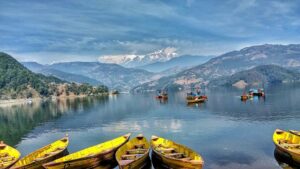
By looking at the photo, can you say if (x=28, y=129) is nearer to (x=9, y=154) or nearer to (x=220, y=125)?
(x=9, y=154)

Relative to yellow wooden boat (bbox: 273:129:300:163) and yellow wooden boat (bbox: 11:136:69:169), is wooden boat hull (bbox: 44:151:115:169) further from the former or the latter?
yellow wooden boat (bbox: 273:129:300:163)

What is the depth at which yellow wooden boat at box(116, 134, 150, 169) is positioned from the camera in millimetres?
45906

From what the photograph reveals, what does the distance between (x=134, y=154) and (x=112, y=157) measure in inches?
212

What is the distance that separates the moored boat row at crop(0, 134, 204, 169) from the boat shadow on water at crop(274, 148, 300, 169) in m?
17.7

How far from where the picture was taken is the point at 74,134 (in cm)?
9662

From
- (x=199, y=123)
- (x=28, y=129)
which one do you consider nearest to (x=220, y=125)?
(x=199, y=123)

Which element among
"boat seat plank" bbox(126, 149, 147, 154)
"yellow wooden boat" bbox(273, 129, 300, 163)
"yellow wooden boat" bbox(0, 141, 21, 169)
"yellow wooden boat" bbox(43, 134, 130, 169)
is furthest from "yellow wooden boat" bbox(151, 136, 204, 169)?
"yellow wooden boat" bbox(0, 141, 21, 169)

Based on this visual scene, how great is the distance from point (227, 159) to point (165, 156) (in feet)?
50.5

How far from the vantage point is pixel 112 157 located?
56.9 m

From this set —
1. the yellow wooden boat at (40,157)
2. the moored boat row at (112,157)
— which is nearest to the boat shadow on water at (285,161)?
the moored boat row at (112,157)

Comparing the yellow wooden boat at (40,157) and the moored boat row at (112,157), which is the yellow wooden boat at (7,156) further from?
the yellow wooden boat at (40,157)

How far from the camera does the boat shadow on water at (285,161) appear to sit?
163 ft

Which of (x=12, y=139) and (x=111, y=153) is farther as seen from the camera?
(x=12, y=139)

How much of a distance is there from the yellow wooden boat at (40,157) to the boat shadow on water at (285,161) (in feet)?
143
